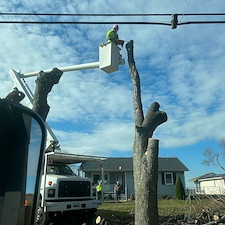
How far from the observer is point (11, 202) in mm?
2141

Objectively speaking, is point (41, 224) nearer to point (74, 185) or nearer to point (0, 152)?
point (74, 185)

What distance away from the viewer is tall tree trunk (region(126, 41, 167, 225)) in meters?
6.82

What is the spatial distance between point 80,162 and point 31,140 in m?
8.65

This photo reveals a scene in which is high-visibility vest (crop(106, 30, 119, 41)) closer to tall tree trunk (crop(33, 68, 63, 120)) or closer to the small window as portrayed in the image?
tall tree trunk (crop(33, 68, 63, 120))

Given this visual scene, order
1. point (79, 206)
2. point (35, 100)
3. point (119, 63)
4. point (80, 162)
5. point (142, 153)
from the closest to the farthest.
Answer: point (142, 153), point (35, 100), point (119, 63), point (79, 206), point (80, 162)

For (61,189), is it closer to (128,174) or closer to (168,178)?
(128,174)

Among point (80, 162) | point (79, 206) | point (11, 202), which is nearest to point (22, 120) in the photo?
point (11, 202)

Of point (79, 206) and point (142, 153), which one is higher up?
point (142, 153)

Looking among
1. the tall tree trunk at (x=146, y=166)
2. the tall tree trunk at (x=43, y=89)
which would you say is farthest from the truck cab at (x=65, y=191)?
the tall tree trunk at (x=146, y=166)

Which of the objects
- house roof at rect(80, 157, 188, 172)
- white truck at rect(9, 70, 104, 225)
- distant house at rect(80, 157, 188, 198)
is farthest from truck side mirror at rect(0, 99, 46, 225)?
house roof at rect(80, 157, 188, 172)

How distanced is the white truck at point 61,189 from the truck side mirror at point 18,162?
6.45m

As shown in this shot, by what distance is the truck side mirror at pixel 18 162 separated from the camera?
214cm

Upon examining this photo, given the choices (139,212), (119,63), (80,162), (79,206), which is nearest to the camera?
(139,212)

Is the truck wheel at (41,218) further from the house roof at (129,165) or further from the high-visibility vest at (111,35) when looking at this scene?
the house roof at (129,165)
